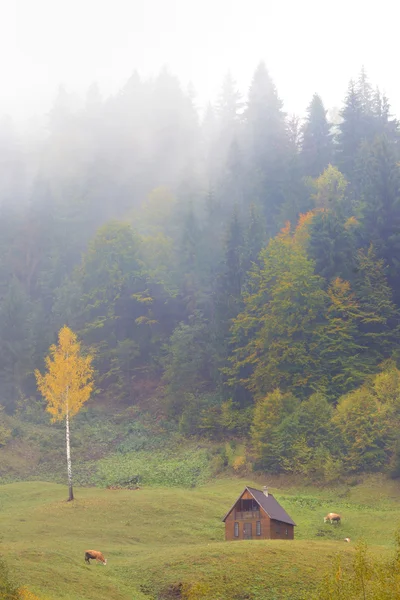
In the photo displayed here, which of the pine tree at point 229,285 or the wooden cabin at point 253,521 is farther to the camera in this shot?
the pine tree at point 229,285

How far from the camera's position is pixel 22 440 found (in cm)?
7725

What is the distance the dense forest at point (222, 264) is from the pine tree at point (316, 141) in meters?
0.33

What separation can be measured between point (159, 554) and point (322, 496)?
76.0ft

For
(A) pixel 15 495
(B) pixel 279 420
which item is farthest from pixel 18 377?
(B) pixel 279 420

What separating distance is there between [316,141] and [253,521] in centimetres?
8480

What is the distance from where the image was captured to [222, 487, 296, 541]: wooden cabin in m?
46.1

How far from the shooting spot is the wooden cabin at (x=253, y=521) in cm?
4609

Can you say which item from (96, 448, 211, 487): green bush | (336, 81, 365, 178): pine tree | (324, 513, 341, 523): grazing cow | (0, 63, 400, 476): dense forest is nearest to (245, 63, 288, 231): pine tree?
(0, 63, 400, 476): dense forest

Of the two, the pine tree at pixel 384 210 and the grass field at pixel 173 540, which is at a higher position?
the pine tree at pixel 384 210

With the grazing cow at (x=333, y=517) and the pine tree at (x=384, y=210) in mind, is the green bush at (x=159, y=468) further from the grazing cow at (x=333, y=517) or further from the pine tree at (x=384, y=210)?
the pine tree at (x=384, y=210)

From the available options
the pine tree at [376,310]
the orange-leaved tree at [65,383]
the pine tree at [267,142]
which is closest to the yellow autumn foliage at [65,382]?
the orange-leaved tree at [65,383]

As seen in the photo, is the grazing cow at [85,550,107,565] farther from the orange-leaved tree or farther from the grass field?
the orange-leaved tree

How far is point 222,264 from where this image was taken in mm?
96812

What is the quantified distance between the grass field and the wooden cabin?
4.49 feet
